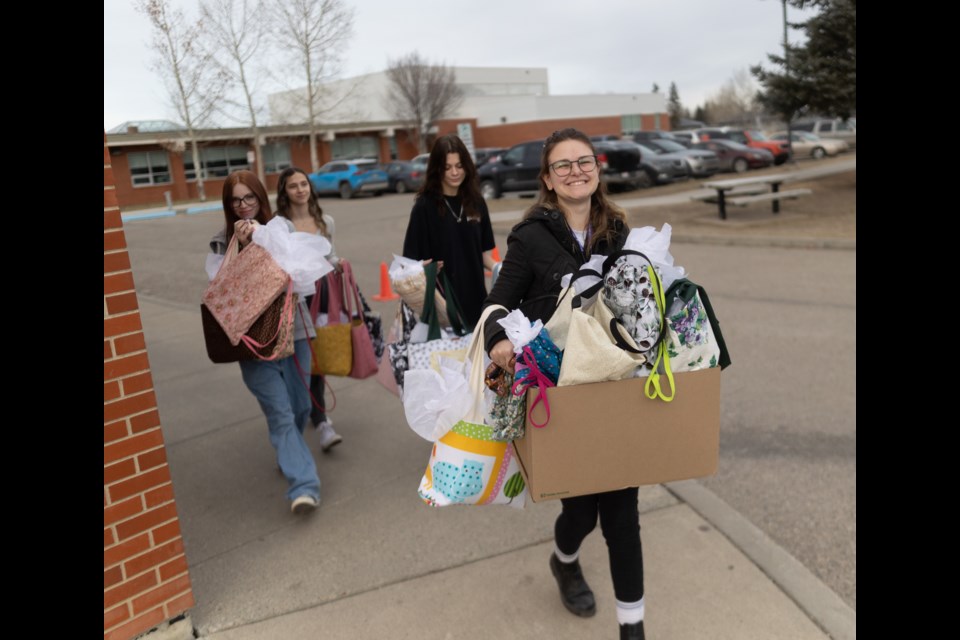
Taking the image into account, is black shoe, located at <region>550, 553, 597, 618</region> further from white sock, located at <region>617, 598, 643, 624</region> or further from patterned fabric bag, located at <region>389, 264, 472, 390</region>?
patterned fabric bag, located at <region>389, 264, 472, 390</region>

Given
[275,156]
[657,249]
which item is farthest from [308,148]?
[657,249]

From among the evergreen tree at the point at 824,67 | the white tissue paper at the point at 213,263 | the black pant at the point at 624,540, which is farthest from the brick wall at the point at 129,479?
the evergreen tree at the point at 824,67

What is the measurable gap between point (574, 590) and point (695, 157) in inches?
873

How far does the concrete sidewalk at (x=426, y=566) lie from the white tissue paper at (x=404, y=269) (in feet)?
4.05

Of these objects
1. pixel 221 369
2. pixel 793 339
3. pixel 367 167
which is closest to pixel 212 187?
pixel 367 167

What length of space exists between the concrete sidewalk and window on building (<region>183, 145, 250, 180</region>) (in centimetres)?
3559

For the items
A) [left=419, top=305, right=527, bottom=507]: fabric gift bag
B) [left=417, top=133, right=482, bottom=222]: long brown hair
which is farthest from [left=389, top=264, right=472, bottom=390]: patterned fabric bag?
[left=419, top=305, right=527, bottom=507]: fabric gift bag

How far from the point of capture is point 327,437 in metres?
4.64

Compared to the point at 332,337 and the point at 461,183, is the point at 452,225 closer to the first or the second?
the point at 461,183

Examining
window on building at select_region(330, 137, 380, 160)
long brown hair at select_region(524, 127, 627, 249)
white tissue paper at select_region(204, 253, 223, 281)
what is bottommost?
white tissue paper at select_region(204, 253, 223, 281)

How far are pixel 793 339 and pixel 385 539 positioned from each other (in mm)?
4458

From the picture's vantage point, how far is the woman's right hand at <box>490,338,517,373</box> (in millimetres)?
2178

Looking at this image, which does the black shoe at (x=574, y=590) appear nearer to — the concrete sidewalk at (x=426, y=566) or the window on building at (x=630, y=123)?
the concrete sidewalk at (x=426, y=566)
